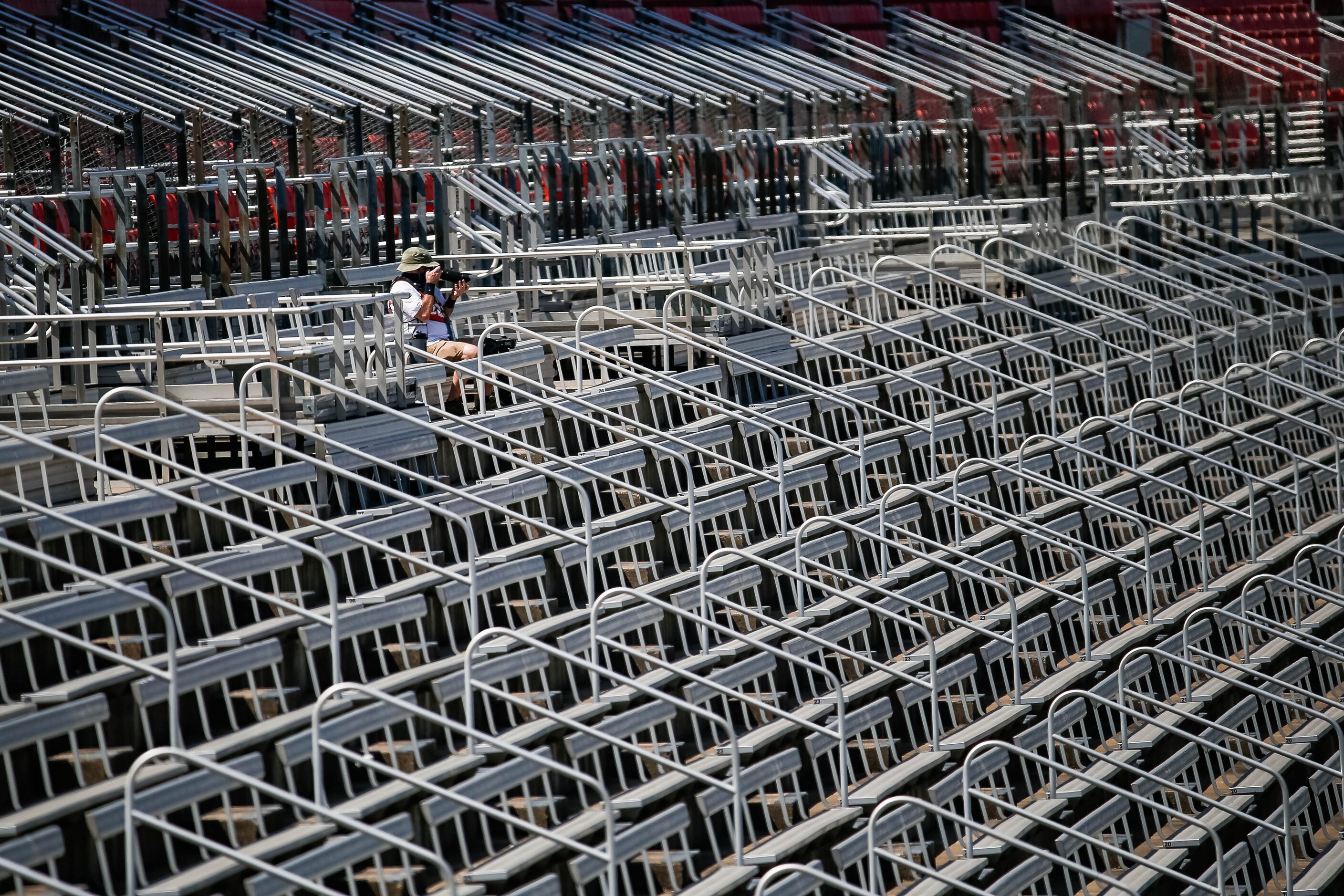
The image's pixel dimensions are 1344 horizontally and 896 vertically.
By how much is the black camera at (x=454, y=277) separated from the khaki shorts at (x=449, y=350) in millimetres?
480

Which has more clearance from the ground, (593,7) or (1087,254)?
(593,7)

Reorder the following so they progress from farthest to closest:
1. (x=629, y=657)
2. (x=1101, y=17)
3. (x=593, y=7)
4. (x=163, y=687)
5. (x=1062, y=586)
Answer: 1. (x=1101, y=17)
2. (x=593, y=7)
3. (x=1062, y=586)
4. (x=629, y=657)
5. (x=163, y=687)

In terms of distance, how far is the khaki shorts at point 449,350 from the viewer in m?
8.38

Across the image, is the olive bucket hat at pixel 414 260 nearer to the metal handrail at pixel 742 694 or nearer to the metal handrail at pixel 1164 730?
the metal handrail at pixel 742 694

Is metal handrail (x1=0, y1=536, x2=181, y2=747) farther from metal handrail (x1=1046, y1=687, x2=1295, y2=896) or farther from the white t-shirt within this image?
the white t-shirt

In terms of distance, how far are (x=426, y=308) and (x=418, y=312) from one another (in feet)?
0.13

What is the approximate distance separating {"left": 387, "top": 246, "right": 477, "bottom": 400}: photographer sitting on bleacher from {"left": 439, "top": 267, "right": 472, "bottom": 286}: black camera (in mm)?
147

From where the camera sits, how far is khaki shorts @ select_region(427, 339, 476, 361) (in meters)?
8.38

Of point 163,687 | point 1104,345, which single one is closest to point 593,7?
point 1104,345

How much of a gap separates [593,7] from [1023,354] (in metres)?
9.25

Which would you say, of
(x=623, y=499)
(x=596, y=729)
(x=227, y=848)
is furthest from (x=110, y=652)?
(x=623, y=499)

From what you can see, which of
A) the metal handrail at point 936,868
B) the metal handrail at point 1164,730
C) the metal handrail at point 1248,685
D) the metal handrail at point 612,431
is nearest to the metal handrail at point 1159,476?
the metal handrail at point 1248,685

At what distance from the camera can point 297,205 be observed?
388 inches

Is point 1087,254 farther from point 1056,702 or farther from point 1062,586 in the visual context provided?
point 1056,702
